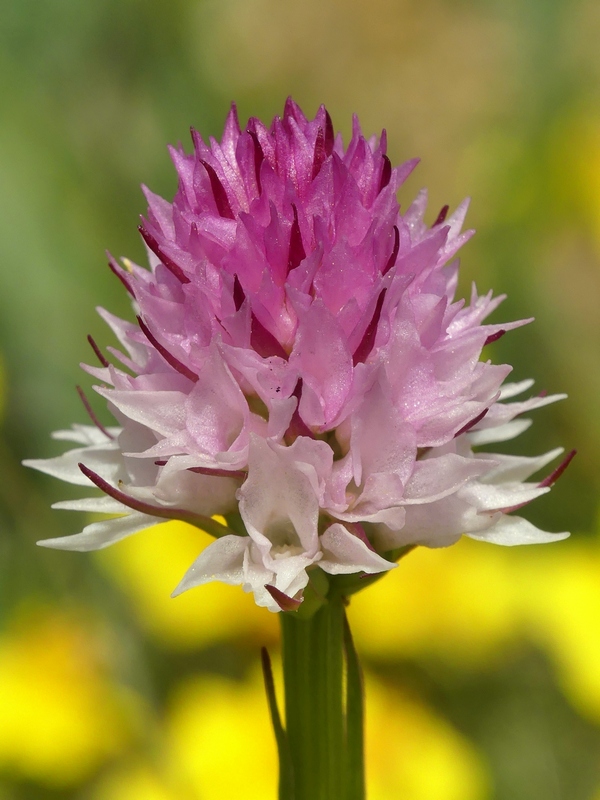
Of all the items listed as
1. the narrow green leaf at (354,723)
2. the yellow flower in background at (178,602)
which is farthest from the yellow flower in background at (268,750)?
the narrow green leaf at (354,723)

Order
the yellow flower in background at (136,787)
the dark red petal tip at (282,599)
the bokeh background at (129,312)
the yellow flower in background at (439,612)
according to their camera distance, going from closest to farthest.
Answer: the dark red petal tip at (282,599), the yellow flower in background at (136,787), the bokeh background at (129,312), the yellow flower in background at (439,612)

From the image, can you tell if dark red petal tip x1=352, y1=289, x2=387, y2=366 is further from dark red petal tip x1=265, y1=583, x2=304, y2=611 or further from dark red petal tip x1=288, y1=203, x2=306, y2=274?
dark red petal tip x1=265, y1=583, x2=304, y2=611

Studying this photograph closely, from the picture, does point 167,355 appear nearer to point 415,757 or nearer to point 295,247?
point 295,247

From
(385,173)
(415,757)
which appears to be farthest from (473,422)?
(415,757)

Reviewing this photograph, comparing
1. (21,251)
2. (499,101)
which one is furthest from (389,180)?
(499,101)

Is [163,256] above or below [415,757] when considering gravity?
above

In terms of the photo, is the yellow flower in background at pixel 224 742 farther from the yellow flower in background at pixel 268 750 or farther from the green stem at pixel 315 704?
the green stem at pixel 315 704

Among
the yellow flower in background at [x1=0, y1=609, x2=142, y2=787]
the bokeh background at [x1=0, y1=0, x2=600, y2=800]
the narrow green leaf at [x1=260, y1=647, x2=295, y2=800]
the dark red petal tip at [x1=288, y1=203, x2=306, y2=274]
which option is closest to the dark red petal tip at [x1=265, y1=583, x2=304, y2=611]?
the narrow green leaf at [x1=260, y1=647, x2=295, y2=800]

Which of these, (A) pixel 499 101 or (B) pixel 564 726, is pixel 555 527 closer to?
(B) pixel 564 726
